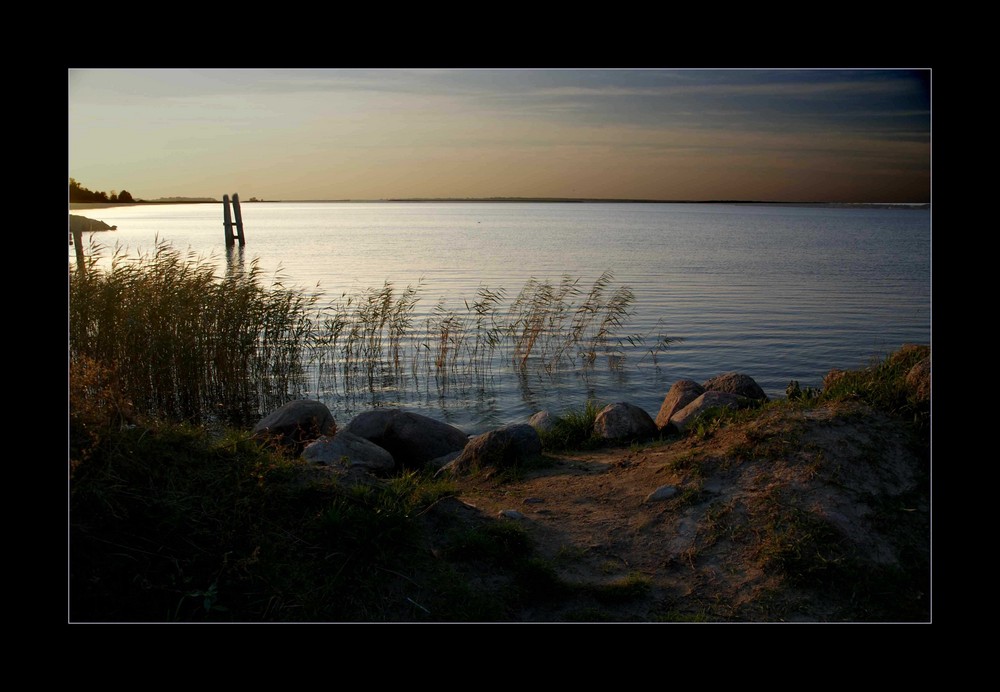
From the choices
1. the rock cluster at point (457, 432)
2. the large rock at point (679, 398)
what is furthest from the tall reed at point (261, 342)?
the large rock at point (679, 398)

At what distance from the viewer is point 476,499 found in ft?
21.5

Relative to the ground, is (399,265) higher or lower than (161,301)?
higher

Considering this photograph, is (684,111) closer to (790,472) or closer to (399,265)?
(790,472)

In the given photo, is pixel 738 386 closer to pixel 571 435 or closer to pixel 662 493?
pixel 571 435

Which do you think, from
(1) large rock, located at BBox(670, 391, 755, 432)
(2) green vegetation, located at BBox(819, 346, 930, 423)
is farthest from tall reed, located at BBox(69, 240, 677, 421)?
(2) green vegetation, located at BBox(819, 346, 930, 423)

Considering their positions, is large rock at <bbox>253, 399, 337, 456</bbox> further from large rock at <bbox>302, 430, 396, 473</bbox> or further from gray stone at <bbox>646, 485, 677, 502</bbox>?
gray stone at <bbox>646, 485, 677, 502</bbox>

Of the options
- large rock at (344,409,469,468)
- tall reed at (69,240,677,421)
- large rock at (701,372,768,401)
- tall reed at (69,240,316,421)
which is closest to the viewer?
large rock at (344,409,469,468)

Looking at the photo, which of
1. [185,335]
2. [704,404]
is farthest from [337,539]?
[185,335]

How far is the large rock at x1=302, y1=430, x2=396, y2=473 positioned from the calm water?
358 cm

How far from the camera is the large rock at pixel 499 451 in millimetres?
7449

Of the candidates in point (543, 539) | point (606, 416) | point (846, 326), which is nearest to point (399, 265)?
point (846, 326)

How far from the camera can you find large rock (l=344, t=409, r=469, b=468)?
8953 millimetres

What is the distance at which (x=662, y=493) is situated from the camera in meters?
5.85

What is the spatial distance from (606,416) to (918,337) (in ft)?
35.6
